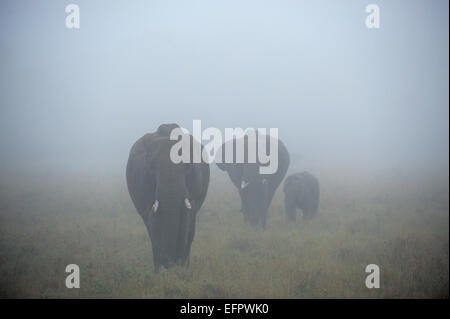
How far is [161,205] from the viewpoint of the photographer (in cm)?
504

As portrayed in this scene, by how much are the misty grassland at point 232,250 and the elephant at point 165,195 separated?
563mm

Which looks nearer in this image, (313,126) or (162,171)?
(162,171)

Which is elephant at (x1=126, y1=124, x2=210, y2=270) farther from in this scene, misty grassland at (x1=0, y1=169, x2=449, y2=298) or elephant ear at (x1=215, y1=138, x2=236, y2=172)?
elephant ear at (x1=215, y1=138, x2=236, y2=172)

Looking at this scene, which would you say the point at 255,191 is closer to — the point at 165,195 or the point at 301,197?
the point at 301,197

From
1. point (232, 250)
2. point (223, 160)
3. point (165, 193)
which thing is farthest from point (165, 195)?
point (223, 160)

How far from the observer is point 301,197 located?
10.7 metres

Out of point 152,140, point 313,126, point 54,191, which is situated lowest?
point 54,191

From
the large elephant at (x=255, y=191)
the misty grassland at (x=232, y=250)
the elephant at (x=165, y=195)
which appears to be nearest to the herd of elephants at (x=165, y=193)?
the elephant at (x=165, y=195)

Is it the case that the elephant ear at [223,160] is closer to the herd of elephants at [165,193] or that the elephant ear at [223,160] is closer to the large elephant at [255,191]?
the large elephant at [255,191]

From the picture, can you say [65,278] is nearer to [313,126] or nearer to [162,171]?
[162,171]

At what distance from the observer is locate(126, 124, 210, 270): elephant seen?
5066mm

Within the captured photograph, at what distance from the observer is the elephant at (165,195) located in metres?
5.07
